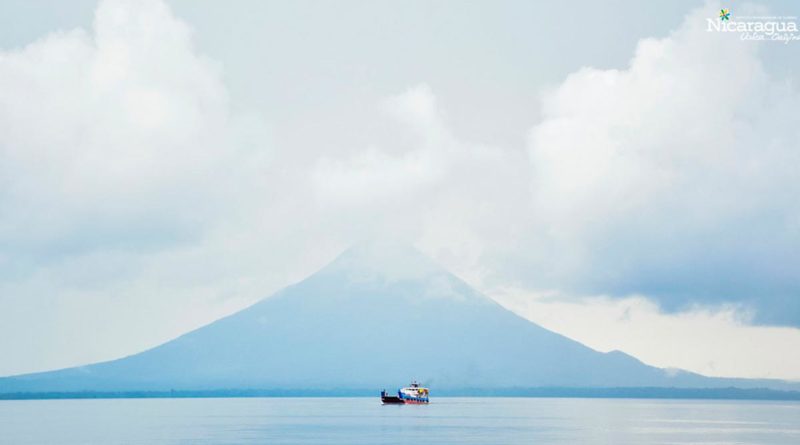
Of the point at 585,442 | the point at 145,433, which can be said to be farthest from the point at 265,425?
the point at 585,442

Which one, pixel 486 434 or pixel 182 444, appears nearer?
pixel 182 444

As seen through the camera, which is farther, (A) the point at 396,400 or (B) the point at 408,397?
(B) the point at 408,397

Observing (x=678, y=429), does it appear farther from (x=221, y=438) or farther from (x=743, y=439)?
(x=221, y=438)

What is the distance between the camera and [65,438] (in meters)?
80.4

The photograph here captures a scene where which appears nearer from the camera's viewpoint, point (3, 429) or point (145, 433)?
point (145, 433)

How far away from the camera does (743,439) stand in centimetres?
8288

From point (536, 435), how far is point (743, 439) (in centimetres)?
1708

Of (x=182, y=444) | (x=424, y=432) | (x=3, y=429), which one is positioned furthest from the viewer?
(x=3, y=429)

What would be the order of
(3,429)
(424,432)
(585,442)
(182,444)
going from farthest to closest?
(3,429) → (424,432) → (585,442) → (182,444)

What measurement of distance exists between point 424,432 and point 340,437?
9507 mm

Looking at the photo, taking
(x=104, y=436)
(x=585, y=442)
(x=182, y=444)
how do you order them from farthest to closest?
(x=104, y=436) < (x=585, y=442) < (x=182, y=444)

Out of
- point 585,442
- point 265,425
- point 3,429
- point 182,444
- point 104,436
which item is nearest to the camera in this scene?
point 182,444

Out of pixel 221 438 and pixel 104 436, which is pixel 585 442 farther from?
pixel 104 436

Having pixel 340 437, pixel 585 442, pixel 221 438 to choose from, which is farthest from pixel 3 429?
pixel 585 442
